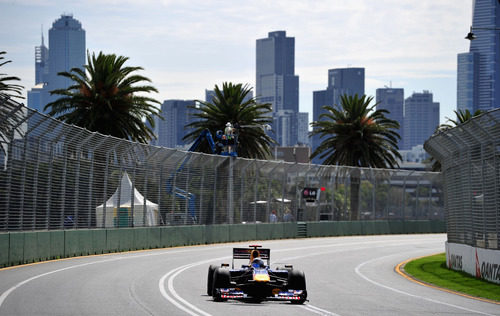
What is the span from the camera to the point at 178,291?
16453 millimetres

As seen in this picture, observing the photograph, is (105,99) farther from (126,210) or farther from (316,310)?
(316,310)

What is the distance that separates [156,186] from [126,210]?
8.32 feet

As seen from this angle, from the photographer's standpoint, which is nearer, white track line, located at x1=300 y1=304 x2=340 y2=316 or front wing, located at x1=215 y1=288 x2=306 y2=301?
white track line, located at x1=300 y1=304 x2=340 y2=316

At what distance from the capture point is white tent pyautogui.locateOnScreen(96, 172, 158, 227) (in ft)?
100

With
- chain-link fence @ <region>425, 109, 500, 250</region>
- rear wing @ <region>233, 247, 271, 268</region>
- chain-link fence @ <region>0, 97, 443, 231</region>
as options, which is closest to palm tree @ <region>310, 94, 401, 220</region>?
chain-link fence @ <region>0, 97, 443, 231</region>

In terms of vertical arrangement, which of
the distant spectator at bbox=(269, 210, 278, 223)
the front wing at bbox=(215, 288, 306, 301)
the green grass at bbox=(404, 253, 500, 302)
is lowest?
the green grass at bbox=(404, 253, 500, 302)

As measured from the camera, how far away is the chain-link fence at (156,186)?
2322 centimetres

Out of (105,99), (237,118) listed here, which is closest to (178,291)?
(105,99)

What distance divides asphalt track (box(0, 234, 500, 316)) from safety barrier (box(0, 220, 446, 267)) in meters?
0.64

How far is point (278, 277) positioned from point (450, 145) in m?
10.5

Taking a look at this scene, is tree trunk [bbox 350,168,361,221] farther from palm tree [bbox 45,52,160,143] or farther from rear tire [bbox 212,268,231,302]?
rear tire [bbox 212,268,231,302]

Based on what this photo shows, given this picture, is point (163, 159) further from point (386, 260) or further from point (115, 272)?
point (115, 272)

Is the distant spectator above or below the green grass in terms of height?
above

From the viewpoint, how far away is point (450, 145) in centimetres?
2458
